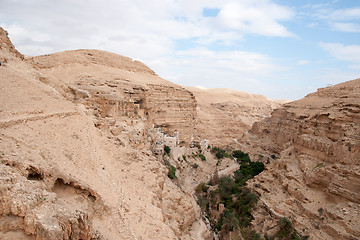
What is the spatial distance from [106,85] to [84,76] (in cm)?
199

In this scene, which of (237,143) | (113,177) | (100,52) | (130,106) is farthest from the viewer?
(237,143)

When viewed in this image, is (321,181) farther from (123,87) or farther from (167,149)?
(123,87)

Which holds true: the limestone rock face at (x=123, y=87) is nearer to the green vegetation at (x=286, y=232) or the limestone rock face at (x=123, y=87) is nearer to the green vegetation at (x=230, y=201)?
the green vegetation at (x=230, y=201)

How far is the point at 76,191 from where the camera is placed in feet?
18.9

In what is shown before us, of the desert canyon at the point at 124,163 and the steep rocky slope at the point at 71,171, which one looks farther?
the desert canyon at the point at 124,163

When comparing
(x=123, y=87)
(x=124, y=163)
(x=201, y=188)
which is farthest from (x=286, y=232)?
(x=123, y=87)

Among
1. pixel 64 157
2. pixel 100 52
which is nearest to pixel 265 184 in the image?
pixel 64 157

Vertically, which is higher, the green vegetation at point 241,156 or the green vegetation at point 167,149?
the green vegetation at point 167,149

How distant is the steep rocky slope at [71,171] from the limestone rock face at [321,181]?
595 centimetres

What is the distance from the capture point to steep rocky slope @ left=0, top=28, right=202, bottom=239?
157 inches

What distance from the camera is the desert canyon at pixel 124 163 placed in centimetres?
460

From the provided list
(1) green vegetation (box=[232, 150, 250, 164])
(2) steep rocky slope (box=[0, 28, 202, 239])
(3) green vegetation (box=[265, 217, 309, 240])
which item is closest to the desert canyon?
(2) steep rocky slope (box=[0, 28, 202, 239])

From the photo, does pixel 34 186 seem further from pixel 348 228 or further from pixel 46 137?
pixel 348 228

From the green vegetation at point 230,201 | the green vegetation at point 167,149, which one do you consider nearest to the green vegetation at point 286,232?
the green vegetation at point 230,201
